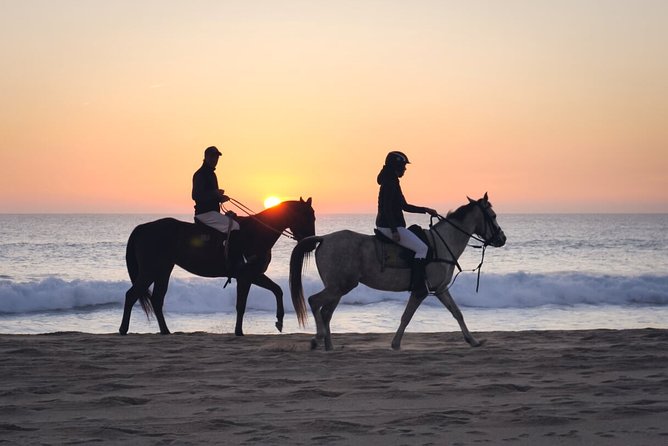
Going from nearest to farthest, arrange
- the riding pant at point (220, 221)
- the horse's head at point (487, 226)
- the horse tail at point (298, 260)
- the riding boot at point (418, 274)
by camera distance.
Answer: the riding boot at point (418, 274) → the horse tail at point (298, 260) → the horse's head at point (487, 226) → the riding pant at point (220, 221)

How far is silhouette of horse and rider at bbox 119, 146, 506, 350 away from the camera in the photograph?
9.38 meters

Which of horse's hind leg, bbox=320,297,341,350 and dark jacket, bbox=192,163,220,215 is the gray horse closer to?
horse's hind leg, bbox=320,297,341,350

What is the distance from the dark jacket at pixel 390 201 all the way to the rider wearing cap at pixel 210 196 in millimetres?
2692

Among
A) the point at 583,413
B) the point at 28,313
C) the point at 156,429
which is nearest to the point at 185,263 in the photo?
the point at 156,429

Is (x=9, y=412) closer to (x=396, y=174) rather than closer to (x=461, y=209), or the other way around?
(x=396, y=174)

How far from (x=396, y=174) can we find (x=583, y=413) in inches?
165

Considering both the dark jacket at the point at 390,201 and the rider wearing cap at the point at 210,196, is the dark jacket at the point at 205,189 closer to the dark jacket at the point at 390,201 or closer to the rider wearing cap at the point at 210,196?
the rider wearing cap at the point at 210,196

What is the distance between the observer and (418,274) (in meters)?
9.48

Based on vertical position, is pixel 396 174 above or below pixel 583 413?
above

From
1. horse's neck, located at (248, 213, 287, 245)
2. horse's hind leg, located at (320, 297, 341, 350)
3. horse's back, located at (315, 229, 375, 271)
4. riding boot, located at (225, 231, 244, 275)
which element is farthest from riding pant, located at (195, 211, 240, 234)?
horse's hind leg, located at (320, 297, 341, 350)

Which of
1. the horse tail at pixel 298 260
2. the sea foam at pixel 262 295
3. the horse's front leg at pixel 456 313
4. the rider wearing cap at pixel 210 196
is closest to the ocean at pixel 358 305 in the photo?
the sea foam at pixel 262 295

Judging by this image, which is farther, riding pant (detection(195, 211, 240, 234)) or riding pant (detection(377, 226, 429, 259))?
riding pant (detection(195, 211, 240, 234))

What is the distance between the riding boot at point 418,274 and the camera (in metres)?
9.48

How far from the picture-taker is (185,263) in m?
11.4
